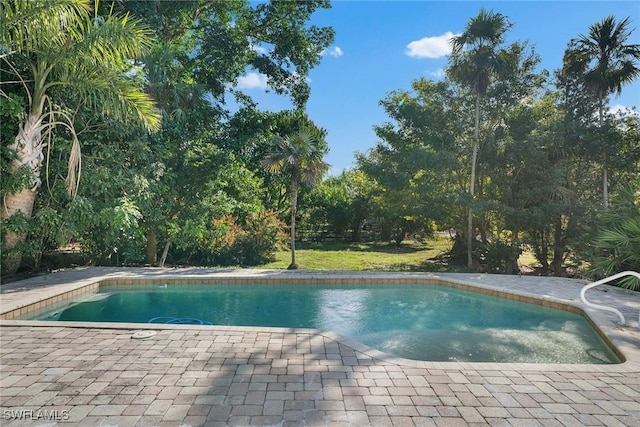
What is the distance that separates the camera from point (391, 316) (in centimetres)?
741

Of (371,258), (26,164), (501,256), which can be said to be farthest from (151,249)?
(501,256)

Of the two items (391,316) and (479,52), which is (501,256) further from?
(391,316)

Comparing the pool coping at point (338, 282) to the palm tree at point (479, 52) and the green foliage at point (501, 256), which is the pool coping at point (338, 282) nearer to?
the green foliage at point (501, 256)

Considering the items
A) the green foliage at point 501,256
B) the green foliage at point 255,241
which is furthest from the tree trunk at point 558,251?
the green foliage at point 255,241

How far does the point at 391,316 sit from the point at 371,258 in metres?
8.87

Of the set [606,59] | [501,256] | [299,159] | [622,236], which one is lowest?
[501,256]

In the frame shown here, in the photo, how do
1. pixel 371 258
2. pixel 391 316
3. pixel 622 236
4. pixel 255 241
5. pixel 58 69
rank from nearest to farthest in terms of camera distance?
1. pixel 58 69
2. pixel 391 316
3. pixel 622 236
4. pixel 255 241
5. pixel 371 258

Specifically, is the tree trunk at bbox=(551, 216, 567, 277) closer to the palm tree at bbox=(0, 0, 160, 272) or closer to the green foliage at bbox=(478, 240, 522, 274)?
the green foliage at bbox=(478, 240, 522, 274)

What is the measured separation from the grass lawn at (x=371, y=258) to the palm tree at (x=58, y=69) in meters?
7.26

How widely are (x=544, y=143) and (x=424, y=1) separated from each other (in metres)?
6.39

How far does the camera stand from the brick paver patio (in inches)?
110

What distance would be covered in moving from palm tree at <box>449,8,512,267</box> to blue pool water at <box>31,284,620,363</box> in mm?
5608

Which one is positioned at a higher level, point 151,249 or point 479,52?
point 479,52

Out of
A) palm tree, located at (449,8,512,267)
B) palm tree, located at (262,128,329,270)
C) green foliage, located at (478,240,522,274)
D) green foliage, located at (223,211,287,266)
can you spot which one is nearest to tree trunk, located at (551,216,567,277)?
green foliage, located at (478,240,522,274)
